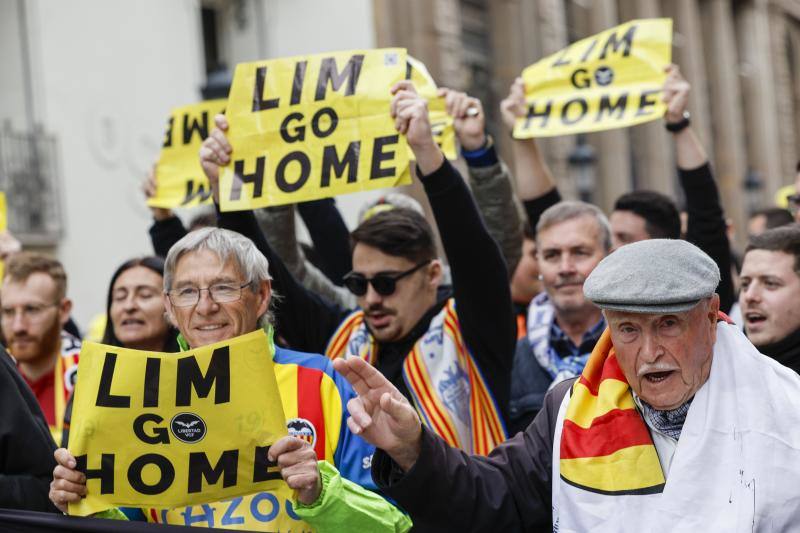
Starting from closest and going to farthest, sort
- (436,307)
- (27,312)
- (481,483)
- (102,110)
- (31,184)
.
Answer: (481,483)
(436,307)
(27,312)
(31,184)
(102,110)

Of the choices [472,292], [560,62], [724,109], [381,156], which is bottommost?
[472,292]

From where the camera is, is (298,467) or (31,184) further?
(31,184)

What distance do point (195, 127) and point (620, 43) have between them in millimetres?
2038

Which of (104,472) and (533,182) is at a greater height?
(533,182)

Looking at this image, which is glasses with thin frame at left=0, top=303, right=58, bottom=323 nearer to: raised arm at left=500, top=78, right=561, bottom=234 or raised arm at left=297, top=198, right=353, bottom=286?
raised arm at left=297, top=198, right=353, bottom=286

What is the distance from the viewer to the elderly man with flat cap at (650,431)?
2.55m

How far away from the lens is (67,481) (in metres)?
2.90

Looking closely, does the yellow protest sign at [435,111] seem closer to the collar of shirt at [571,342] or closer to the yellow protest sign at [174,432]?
the collar of shirt at [571,342]

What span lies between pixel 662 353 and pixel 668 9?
986 inches

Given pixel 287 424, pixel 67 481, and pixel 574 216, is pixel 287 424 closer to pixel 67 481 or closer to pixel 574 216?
pixel 67 481

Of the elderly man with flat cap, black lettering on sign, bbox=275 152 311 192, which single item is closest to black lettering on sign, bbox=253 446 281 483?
the elderly man with flat cap

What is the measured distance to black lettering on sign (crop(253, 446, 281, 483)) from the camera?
2887 millimetres

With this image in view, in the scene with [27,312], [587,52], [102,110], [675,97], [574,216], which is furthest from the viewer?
[102,110]

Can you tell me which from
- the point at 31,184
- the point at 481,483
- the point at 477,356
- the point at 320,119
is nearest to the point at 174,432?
the point at 481,483
